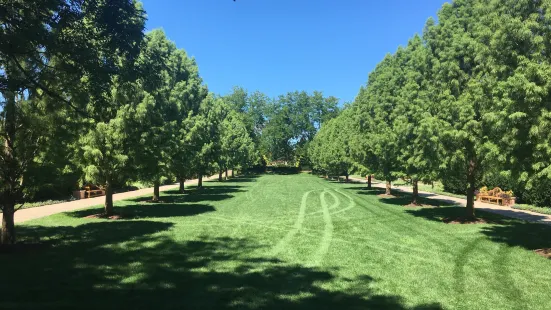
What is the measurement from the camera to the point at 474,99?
37.3 ft

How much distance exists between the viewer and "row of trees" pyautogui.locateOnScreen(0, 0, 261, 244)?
21.3ft

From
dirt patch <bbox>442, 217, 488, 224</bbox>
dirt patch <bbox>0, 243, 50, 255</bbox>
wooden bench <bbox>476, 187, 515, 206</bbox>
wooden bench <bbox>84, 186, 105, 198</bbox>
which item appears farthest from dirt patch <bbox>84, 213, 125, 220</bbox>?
wooden bench <bbox>476, 187, 515, 206</bbox>

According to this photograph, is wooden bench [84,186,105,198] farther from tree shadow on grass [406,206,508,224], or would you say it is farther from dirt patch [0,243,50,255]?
tree shadow on grass [406,206,508,224]

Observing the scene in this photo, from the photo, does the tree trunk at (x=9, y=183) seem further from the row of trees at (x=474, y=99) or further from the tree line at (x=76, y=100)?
the row of trees at (x=474, y=99)

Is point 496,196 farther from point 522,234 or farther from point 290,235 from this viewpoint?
point 290,235

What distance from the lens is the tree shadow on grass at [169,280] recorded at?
5.32 meters

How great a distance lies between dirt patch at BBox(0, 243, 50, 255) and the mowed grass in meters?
0.10

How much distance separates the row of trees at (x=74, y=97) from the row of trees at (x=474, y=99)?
8.54 meters

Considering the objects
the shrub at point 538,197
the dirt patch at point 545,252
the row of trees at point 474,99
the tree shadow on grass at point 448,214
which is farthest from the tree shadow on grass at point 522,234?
the shrub at point 538,197

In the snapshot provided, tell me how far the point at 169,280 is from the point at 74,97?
480cm

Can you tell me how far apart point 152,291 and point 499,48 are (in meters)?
9.81

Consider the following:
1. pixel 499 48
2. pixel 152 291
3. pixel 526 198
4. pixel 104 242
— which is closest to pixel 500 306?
pixel 152 291

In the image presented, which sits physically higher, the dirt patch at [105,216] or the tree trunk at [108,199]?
the tree trunk at [108,199]

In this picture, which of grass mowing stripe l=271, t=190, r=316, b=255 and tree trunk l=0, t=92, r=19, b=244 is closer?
tree trunk l=0, t=92, r=19, b=244
